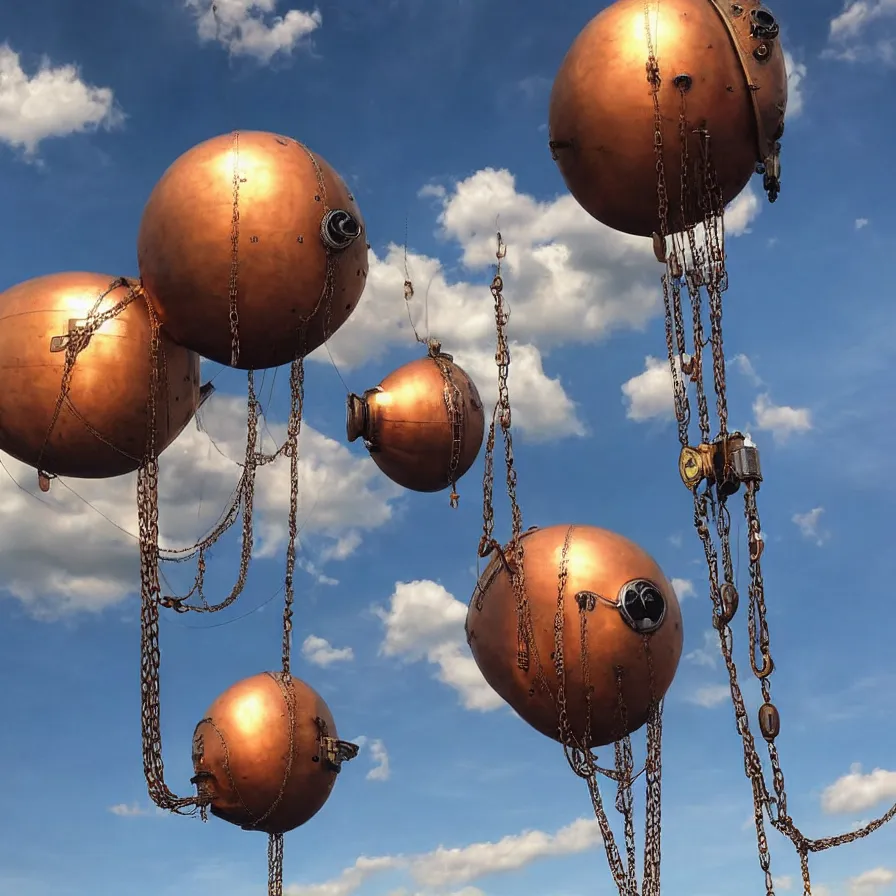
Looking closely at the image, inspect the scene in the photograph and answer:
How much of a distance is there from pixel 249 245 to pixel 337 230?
90cm

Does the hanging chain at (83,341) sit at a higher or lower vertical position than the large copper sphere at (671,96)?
lower

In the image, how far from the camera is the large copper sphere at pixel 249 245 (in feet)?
37.7

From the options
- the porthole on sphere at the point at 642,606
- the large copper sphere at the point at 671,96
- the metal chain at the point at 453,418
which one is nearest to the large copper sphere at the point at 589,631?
the porthole on sphere at the point at 642,606

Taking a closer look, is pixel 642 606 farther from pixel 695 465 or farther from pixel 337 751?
pixel 337 751

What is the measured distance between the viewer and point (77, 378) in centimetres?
1182

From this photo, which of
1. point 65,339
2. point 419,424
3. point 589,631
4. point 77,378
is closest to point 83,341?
point 65,339

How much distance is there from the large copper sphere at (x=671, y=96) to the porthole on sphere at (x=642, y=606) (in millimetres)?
3758

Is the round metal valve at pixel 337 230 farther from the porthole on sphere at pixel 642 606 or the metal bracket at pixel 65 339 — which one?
the porthole on sphere at pixel 642 606

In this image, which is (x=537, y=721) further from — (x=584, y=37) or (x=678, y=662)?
(x=584, y=37)

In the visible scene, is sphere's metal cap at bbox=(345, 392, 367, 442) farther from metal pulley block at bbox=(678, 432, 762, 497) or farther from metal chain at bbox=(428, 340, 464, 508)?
metal pulley block at bbox=(678, 432, 762, 497)

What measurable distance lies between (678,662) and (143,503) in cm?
583

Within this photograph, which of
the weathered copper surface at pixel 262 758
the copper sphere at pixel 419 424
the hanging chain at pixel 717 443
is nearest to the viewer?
the hanging chain at pixel 717 443

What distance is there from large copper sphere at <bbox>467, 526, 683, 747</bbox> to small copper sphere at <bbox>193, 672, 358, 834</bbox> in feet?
11.0

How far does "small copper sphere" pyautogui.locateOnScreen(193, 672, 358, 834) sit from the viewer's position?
1432 cm
